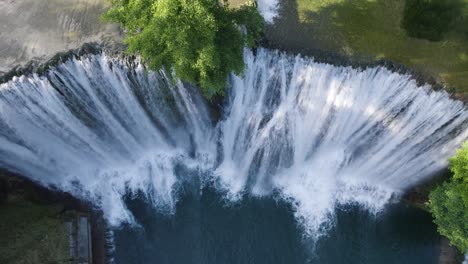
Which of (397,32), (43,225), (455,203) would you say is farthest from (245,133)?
(43,225)

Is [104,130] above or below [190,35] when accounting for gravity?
above

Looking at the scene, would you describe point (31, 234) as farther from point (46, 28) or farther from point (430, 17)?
point (430, 17)

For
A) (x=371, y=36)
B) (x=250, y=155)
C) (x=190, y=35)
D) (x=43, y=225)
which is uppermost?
(x=371, y=36)

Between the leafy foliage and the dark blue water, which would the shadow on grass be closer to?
the leafy foliage

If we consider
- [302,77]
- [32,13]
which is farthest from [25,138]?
[302,77]

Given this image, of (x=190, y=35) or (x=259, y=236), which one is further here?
(x=259, y=236)
